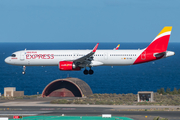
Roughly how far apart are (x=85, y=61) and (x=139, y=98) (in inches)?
1076

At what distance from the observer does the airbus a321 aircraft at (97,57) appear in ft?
242

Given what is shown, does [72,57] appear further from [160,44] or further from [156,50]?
[160,44]

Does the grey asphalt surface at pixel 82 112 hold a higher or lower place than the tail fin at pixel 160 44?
lower

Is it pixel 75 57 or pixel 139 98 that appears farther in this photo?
pixel 139 98

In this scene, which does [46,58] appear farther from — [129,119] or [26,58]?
[129,119]

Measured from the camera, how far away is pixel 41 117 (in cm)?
6562

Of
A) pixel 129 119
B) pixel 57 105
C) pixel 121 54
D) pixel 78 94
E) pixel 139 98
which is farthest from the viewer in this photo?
pixel 78 94

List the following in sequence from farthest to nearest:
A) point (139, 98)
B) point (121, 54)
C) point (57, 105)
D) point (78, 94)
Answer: point (78, 94)
point (139, 98)
point (57, 105)
point (121, 54)

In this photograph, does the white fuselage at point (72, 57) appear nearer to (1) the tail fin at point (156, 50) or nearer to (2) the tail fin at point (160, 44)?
(1) the tail fin at point (156, 50)

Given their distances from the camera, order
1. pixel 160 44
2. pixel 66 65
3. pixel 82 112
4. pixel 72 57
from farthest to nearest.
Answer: pixel 160 44
pixel 72 57
pixel 66 65
pixel 82 112

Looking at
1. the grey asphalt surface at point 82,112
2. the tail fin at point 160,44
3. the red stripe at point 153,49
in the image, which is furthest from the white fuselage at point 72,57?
the grey asphalt surface at point 82,112

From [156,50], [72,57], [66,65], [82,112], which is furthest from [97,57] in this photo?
[156,50]

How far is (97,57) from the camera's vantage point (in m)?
74.6

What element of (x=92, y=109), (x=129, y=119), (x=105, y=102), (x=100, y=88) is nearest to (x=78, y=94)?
(x=105, y=102)
